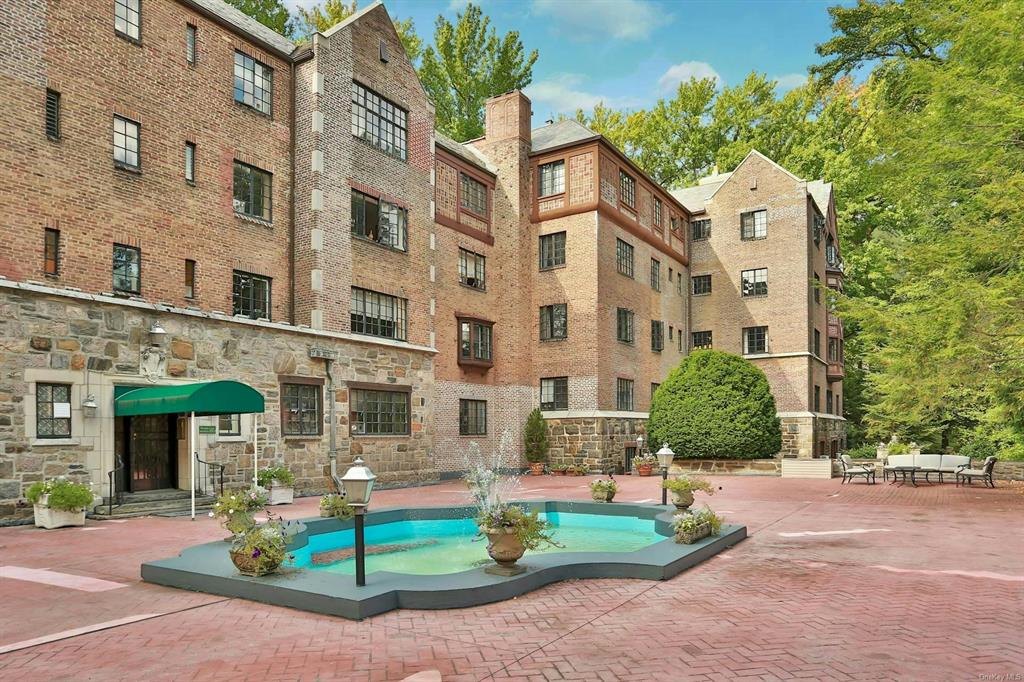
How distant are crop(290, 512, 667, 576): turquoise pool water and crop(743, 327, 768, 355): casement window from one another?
23.7 metres

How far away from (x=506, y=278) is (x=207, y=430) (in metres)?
15.8

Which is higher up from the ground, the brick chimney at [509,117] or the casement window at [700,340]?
the brick chimney at [509,117]

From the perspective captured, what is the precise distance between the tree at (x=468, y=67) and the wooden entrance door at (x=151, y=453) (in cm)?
2926

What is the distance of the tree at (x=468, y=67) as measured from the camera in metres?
43.1

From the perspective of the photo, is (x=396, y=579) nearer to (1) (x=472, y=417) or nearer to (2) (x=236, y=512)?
(2) (x=236, y=512)

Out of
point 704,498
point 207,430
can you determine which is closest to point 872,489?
point 704,498

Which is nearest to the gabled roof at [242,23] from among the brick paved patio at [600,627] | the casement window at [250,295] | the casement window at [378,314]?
the casement window at [250,295]

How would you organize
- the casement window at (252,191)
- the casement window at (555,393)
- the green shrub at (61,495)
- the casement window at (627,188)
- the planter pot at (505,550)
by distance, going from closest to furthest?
the planter pot at (505,550) < the green shrub at (61,495) < the casement window at (252,191) < the casement window at (555,393) < the casement window at (627,188)

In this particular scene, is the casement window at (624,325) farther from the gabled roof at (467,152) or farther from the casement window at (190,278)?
the casement window at (190,278)

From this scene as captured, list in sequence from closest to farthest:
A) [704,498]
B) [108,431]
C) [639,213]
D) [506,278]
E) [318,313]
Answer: [108,431] < [704,498] < [318,313] < [506,278] < [639,213]

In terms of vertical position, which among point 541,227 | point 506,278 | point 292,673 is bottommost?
point 292,673

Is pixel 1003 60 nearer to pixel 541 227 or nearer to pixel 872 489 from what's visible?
pixel 872 489

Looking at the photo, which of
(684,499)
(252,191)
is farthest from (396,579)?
(252,191)

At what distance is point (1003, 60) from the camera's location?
15.5 meters
